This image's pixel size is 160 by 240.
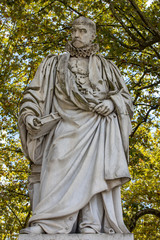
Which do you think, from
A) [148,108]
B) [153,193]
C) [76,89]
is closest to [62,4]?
[148,108]

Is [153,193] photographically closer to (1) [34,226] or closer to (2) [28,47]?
(2) [28,47]

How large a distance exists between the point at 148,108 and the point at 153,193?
8.32 ft

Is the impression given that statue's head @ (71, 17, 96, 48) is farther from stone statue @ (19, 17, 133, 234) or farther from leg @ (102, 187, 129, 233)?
leg @ (102, 187, 129, 233)

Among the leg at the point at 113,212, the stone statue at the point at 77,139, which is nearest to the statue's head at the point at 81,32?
the stone statue at the point at 77,139

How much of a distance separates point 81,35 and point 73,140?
1543mm

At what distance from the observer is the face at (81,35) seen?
6.36 m

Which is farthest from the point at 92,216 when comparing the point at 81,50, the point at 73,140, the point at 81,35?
the point at 81,35

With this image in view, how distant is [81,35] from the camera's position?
6363mm

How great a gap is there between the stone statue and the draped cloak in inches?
0.4

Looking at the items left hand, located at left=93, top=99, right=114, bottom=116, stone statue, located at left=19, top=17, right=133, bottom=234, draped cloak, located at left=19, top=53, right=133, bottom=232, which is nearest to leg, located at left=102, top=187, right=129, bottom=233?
stone statue, located at left=19, top=17, right=133, bottom=234

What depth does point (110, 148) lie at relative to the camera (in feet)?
18.4

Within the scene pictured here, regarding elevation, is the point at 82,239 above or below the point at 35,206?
below

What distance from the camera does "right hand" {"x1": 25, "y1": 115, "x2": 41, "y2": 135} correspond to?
5.70m

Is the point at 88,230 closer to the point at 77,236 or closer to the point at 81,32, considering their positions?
the point at 77,236
